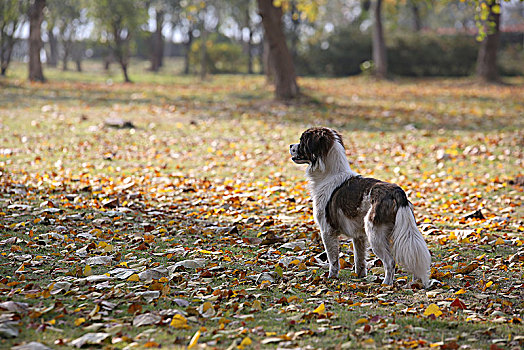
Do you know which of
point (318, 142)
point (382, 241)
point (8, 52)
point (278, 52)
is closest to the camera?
point (382, 241)

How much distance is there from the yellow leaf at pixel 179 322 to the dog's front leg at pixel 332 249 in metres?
1.81

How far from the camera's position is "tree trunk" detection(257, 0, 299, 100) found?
Result: 61.8 ft

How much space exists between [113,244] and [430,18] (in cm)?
8708

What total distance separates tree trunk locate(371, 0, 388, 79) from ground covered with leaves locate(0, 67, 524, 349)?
45.1ft

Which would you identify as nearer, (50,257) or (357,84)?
(50,257)

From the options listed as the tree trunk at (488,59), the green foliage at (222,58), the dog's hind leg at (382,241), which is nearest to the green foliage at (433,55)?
the tree trunk at (488,59)

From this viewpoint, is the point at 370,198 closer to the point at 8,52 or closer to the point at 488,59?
the point at 488,59

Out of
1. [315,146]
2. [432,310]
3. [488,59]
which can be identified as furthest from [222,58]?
[432,310]

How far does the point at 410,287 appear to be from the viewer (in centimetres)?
508

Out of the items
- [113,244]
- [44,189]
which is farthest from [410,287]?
[44,189]

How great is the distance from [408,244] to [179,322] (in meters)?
2.09

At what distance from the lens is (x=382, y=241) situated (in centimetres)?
495

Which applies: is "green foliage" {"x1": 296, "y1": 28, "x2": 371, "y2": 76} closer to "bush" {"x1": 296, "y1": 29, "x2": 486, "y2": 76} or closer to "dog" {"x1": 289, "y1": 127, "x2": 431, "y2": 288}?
"bush" {"x1": 296, "y1": 29, "x2": 486, "y2": 76}

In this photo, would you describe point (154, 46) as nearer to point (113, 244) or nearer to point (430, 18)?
point (113, 244)
